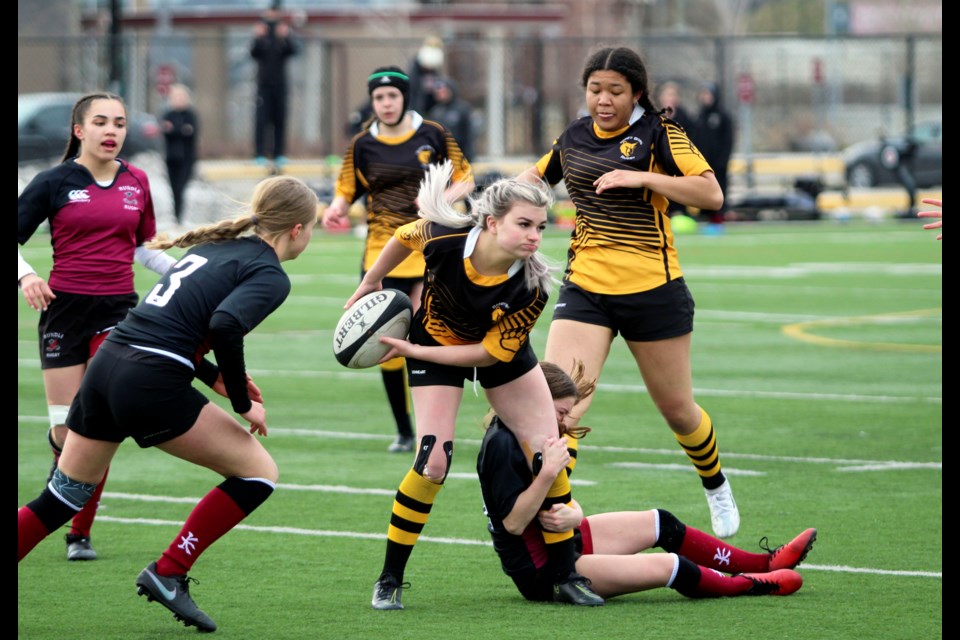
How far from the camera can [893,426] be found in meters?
11.3

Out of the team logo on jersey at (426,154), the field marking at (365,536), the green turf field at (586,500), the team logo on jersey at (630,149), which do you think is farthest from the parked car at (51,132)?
the team logo on jersey at (630,149)

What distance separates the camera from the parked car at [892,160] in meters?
34.4

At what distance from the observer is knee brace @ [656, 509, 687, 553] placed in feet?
23.0

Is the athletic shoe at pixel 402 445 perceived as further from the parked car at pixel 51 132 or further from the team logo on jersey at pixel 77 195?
the parked car at pixel 51 132

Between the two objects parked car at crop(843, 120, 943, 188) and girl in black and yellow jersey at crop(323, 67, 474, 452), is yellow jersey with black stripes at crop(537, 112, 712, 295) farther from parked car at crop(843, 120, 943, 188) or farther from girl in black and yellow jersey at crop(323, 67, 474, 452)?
parked car at crop(843, 120, 943, 188)

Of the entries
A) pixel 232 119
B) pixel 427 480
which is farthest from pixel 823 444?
pixel 232 119

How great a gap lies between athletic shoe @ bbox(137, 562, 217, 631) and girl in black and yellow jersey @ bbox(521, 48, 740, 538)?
7.23ft

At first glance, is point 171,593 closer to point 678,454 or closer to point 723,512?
point 723,512

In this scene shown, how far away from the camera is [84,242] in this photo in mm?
8055

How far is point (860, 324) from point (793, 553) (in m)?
10.4

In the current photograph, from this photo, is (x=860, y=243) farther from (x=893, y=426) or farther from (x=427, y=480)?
(x=427, y=480)

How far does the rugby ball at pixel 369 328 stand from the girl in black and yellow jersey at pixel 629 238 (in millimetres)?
1293

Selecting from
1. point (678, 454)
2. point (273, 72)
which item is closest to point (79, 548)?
point (678, 454)

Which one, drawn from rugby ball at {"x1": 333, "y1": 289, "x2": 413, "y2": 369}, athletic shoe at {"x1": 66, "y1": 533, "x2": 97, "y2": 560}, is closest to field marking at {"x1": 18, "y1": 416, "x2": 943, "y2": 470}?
athletic shoe at {"x1": 66, "y1": 533, "x2": 97, "y2": 560}
